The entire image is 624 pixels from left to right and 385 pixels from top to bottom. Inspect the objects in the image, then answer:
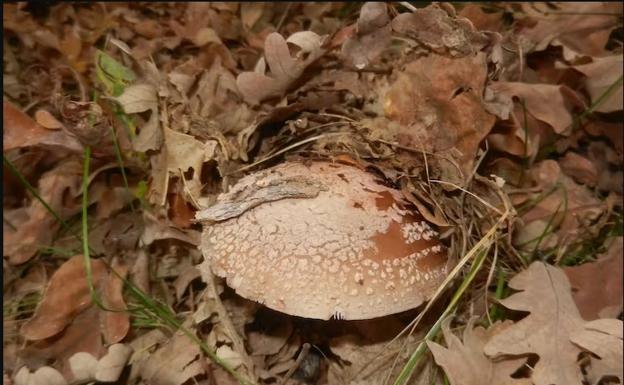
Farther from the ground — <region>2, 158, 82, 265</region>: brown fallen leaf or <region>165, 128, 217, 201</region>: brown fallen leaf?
<region>165, 128, 217, 201</region>: brown fallen leaf

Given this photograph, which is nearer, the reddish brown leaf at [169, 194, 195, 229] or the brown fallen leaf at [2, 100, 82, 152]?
the reddish brown leaf at [169, 194, 195, 229]

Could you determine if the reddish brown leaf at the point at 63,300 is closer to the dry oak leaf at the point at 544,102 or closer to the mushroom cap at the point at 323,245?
the mushroom cap at the point at 323,245

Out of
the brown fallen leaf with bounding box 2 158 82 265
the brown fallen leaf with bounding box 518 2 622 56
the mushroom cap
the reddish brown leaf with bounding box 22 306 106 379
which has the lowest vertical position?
the reddish brown leaf with bounding box 22 306 106 379

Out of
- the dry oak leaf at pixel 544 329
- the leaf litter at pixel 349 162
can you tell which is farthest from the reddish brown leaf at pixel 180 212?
the dry oak leaf at pixel 544 329

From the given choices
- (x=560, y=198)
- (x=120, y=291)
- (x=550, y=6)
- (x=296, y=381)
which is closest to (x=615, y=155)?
(x=560, y=198)

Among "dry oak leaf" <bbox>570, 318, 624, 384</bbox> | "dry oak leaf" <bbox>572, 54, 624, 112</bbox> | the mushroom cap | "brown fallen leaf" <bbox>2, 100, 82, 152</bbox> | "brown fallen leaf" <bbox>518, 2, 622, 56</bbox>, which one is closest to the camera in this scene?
the mushroom cap

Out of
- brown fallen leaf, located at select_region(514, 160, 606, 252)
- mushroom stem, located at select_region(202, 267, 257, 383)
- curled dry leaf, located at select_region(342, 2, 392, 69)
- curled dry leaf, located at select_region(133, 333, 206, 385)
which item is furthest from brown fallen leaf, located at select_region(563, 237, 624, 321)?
curled dry leaf, located at select_region(133, 333, 206, 385)

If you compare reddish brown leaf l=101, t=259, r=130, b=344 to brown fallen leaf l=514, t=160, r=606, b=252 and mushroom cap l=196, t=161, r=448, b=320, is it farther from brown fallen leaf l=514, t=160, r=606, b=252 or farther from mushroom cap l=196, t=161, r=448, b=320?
brown fallen leaf l=514, t=160, r=606, b=252

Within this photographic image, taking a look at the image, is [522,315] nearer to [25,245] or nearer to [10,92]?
[25,245]
